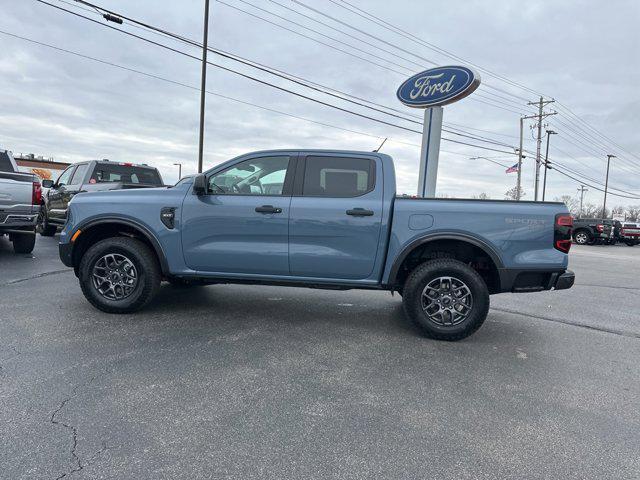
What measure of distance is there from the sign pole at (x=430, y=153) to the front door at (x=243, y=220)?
26.4 ft

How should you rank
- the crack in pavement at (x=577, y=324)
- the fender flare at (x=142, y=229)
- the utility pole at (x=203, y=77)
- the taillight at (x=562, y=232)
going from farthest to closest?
the utility pole at (x=203, y=77) → the crack in pavement at (x=577, y=324) → the fender flare at (x=142, y=229) → the taillight at (x=562, y=232)

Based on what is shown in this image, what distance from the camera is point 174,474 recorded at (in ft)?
7.17

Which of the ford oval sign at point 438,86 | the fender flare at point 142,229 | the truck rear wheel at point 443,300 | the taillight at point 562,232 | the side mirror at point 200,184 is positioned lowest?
the truck rear wheel at point 443,300

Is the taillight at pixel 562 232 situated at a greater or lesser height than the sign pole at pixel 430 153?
lesser

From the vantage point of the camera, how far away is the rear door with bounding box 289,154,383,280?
4402mm

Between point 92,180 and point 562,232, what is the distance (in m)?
9.40

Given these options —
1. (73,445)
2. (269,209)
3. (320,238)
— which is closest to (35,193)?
(269,209)

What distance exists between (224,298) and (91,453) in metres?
3.54

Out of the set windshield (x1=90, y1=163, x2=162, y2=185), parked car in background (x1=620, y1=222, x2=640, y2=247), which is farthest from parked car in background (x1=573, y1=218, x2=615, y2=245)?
windshield (x1=90, y1=163, x2=162, y2=185)

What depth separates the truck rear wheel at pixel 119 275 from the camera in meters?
4.71

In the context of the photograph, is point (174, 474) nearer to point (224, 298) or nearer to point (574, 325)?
point (224, 298)

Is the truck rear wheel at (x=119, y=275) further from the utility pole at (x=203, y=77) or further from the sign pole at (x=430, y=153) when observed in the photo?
the utility pole at (x=203, y=77)

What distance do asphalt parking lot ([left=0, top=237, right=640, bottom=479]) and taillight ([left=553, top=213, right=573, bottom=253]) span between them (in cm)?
107

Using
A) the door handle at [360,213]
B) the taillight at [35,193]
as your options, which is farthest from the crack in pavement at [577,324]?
the taillight at [35,193]
